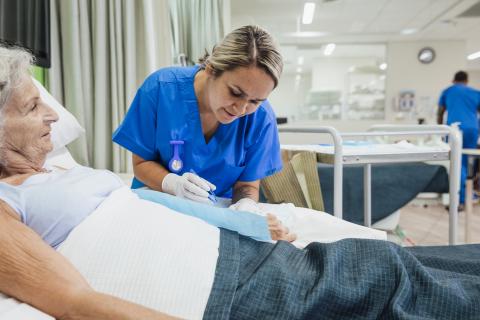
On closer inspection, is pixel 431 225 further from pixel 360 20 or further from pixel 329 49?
pixel 329 49

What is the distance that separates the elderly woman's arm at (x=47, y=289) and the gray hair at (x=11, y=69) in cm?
36

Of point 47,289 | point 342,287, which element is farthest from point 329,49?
point 47,289

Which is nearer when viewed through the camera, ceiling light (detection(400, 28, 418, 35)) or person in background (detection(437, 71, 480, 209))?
person in background (detection(437, 71, 480, 209))

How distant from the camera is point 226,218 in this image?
89cm

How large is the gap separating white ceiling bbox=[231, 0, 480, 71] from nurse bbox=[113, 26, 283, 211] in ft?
10.2

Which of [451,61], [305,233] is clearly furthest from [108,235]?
[451,61]

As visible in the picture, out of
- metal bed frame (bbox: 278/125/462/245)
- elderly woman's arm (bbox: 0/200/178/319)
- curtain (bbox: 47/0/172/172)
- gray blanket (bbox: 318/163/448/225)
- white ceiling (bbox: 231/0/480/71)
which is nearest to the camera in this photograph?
elderly woman's arm (bbox: 0/200/178/319)

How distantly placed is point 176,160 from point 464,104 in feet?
14.0

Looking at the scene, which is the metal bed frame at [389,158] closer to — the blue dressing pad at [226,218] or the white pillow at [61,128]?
the blue dressing pad at [226,218]

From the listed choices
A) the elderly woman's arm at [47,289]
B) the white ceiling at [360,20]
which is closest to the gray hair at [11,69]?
the elderly woman's arm at [47,289]

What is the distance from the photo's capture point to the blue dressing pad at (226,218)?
879 millimetres

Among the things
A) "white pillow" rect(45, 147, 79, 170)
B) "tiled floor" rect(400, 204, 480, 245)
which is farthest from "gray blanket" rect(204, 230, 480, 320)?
"tiled floor" rect(400, 204, 480, 245)

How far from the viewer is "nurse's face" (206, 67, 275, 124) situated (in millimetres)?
1106

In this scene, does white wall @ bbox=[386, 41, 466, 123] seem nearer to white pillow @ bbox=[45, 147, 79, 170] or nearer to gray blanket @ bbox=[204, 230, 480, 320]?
white pillow @ bbox=[45, 147, 79, 170]
